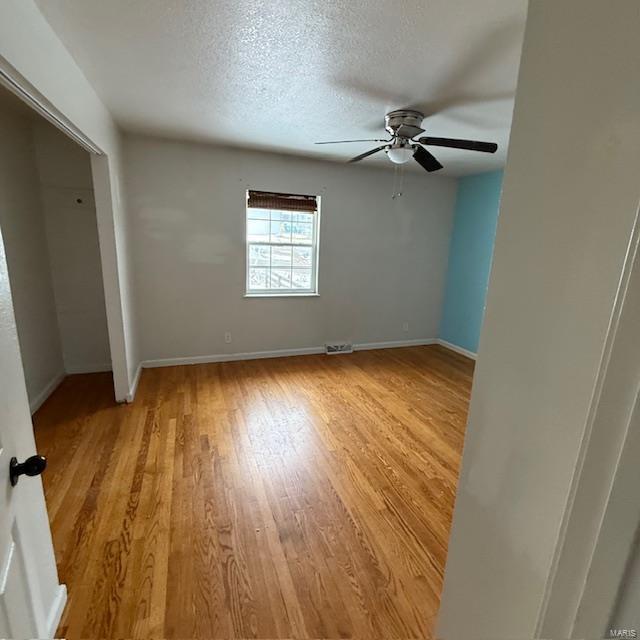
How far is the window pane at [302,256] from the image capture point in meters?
4.21

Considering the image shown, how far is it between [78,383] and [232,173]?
271 centimetres

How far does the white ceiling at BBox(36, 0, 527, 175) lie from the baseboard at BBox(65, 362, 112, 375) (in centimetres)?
247

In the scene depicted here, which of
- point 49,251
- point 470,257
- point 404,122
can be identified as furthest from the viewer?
point 470,257

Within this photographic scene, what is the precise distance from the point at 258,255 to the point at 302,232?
2.08ft

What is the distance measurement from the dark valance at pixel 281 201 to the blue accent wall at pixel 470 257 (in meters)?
2.15

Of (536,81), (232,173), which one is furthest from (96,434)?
(536,81)

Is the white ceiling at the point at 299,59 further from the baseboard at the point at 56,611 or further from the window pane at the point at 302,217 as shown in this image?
the baseboard at the point at 56,611

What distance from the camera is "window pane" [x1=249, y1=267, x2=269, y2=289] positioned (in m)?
4.07

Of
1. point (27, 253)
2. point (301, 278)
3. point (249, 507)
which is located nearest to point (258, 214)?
point (301, 278)

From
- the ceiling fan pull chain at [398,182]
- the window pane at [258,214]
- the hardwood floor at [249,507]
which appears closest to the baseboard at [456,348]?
the hardwood floor at [249,507]

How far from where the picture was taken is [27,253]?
284 centimetres

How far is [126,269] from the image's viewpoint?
3.05 metres

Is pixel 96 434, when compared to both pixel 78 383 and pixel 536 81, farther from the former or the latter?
pixel 536 81

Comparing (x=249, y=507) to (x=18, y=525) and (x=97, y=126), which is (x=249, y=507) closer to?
(x=18, y=525)
